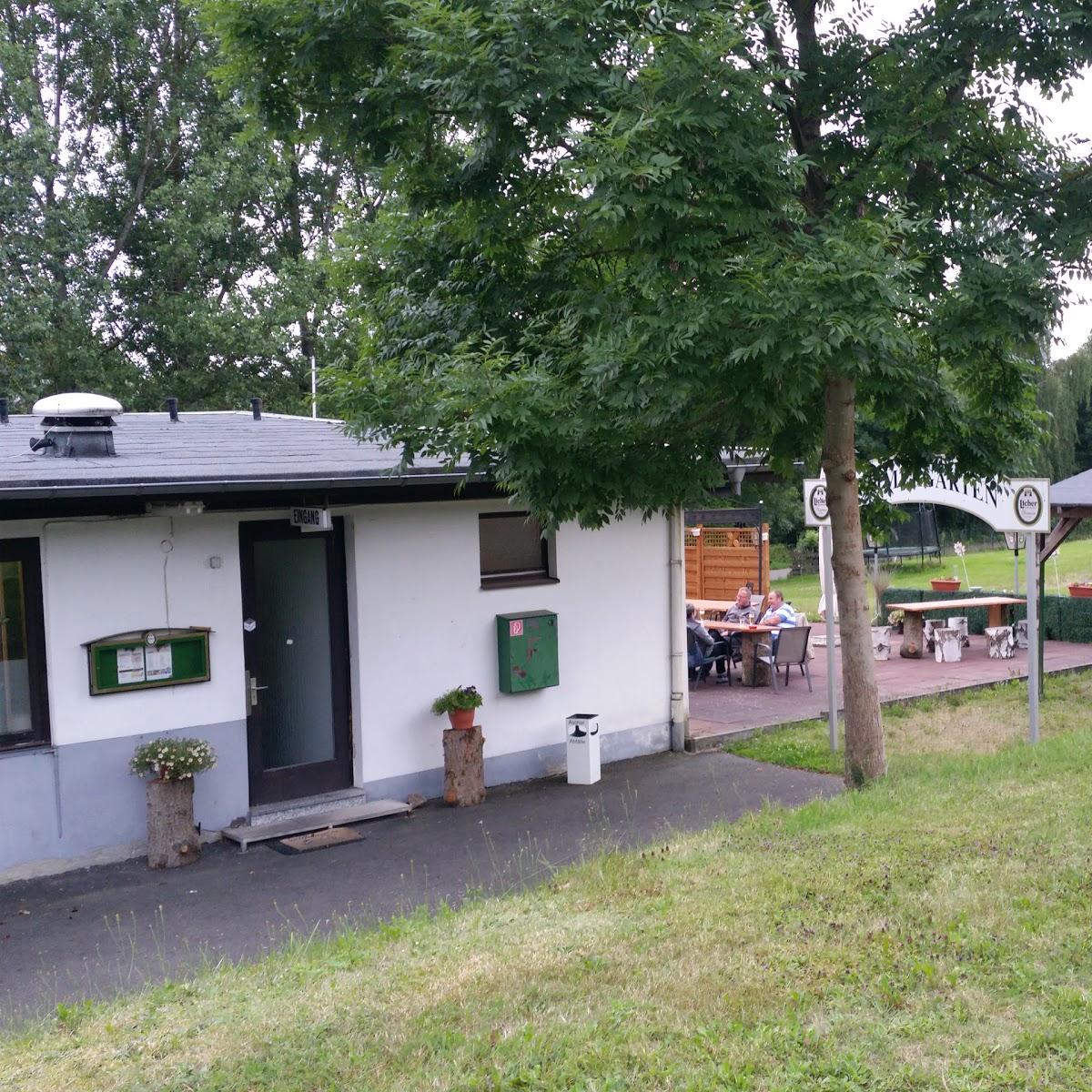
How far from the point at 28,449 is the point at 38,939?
3843mm

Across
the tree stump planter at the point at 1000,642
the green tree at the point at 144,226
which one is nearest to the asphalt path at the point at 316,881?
the tree stump planter at the point at 1000,642

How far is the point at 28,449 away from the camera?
29.4ft

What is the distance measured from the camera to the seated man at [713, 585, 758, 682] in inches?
625

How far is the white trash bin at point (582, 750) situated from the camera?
34.9 ft

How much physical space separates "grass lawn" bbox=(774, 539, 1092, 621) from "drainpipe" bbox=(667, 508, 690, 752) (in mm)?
15381

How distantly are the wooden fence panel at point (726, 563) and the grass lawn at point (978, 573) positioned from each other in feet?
7.90

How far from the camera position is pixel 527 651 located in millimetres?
10586

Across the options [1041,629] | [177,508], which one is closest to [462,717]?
[177,508]

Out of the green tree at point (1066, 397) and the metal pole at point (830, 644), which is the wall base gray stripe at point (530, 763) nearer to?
the metal pole at point (830, 644)

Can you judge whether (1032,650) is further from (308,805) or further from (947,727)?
(308,805)

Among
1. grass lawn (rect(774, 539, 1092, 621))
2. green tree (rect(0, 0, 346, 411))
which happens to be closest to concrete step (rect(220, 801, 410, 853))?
green tree (rect(0, 0, 346, 411))

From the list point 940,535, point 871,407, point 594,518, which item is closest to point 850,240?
point 871,407

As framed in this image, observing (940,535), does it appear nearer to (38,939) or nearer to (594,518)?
(594,518)

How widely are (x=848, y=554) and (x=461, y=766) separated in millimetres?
3766
